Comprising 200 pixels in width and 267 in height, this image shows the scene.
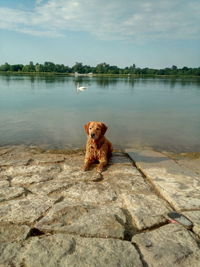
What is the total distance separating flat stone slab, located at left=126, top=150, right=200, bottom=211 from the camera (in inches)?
108

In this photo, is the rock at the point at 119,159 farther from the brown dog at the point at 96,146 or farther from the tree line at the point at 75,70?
the tree line at the point at 75,70

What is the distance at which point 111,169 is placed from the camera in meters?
3.93

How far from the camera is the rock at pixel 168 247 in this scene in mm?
1773

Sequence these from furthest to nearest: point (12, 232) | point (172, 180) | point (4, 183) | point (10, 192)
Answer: point (172, 180) < point (4, 183) < point (10, 192) < point (12, 232)

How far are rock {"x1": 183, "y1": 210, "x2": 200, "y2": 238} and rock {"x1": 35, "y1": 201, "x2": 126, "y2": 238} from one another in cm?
75

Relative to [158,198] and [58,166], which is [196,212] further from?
[58,166]

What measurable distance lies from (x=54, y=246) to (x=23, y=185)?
4.89 feet

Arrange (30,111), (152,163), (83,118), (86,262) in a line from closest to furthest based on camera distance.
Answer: (86,262)
(152,163)
(83,118)
(30,111)

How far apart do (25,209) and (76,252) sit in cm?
96

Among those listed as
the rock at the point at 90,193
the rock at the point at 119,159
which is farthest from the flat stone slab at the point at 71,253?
the rock at the point at 119,159

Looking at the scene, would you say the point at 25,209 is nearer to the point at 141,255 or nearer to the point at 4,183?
the point at 4,183

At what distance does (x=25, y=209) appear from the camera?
8.20ft

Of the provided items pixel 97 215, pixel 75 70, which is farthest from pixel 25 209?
pixel 75 70

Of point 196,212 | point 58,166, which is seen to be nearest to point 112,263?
point 196,212
